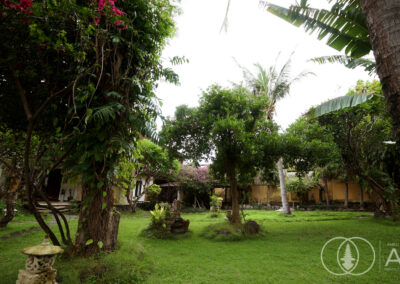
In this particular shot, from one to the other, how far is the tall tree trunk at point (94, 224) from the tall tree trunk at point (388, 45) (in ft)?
12.0

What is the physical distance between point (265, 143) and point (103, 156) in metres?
5.75

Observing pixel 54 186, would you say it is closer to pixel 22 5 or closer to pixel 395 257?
pixel 22 5

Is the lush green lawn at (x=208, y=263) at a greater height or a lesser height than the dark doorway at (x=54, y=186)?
lesser

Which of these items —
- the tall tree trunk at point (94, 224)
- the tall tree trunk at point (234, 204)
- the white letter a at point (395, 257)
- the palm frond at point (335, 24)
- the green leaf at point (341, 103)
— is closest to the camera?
the tall tree trunk at point (94, 224)

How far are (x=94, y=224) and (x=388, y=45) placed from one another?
170 inches

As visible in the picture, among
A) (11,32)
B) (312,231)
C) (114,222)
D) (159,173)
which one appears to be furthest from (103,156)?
(159,173)

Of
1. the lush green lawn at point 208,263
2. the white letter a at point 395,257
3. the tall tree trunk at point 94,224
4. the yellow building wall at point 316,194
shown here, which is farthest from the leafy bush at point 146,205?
the white letter a at point 395,257

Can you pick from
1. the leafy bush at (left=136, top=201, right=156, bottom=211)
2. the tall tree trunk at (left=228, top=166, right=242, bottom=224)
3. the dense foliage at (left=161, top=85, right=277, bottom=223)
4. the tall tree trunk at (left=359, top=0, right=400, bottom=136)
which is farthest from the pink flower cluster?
the leafy bush at (left=136, top=201, right=156, bottom=211)

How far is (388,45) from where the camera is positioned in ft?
5.85

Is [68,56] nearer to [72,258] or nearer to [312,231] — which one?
[72,258]

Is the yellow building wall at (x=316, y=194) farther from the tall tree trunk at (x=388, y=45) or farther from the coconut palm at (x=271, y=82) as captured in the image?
the tall tree trunk at (x=388, y=45)

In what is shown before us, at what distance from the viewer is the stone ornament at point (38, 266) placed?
249cm

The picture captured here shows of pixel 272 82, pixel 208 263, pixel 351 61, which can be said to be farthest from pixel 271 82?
pixel 208 263

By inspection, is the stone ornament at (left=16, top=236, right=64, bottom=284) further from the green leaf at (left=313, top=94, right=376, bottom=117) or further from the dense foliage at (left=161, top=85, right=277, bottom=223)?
the green leaf at (left=313, top=94, right=376, bottom=117)
